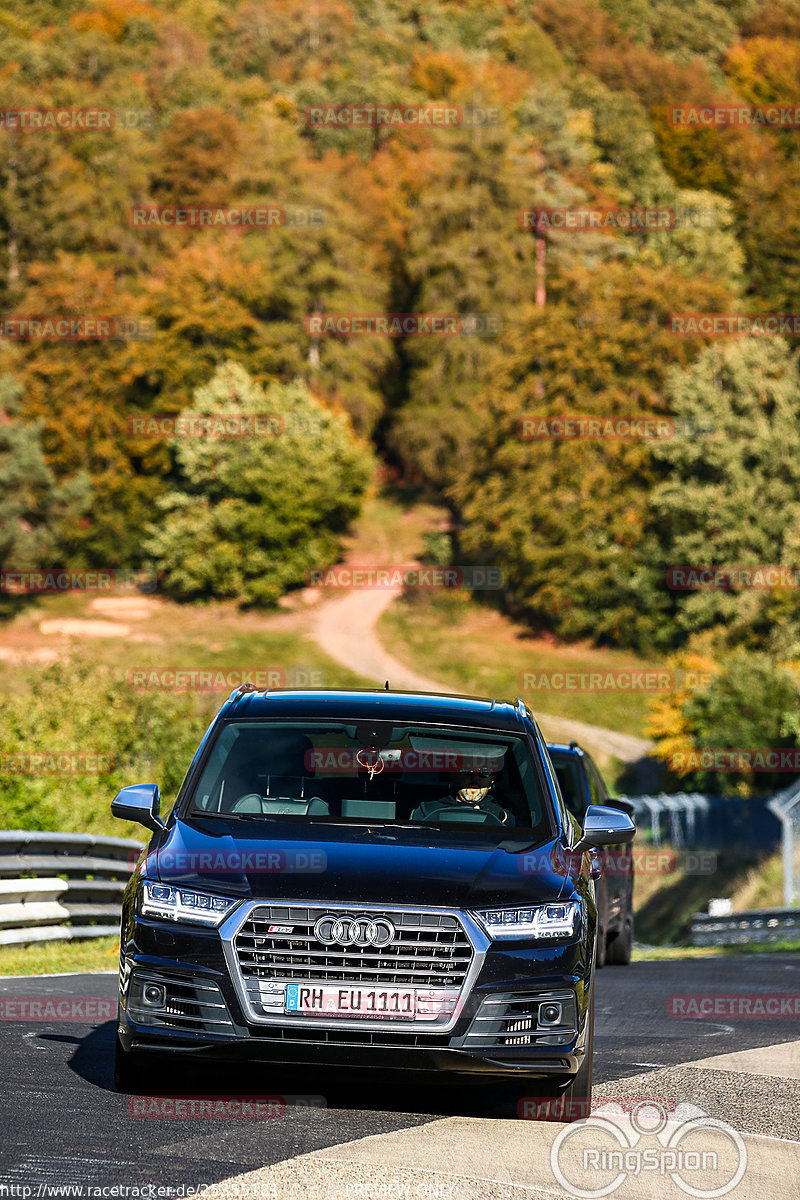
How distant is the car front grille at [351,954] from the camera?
666 centimetres

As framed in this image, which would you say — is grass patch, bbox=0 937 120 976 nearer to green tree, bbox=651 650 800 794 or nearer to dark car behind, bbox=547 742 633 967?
dark car behind, bbox=547 742 633 967

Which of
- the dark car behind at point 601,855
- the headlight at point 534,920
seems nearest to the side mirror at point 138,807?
the headlight at point 534,920

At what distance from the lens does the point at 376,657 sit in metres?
72.0

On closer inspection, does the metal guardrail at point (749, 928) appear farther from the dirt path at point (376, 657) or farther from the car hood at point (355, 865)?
the dirt path at point (376, 657)

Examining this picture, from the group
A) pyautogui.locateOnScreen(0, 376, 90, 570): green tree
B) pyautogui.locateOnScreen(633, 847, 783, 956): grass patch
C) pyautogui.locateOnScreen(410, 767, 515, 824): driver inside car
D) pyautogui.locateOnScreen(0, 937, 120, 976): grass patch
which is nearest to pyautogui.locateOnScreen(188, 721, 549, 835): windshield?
pyautogui.locateOnScreen(410, 767, 515, 824): driver inside car

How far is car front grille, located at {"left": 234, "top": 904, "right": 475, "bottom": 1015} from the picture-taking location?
6.66 meters

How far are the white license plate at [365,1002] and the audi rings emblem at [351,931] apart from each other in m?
0.17

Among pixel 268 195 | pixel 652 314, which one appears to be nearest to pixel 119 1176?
pixel 652 314

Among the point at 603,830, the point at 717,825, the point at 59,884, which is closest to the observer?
the point at 603,830

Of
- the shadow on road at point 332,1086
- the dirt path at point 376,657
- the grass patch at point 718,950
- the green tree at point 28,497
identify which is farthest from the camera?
the green tree at point 28,497

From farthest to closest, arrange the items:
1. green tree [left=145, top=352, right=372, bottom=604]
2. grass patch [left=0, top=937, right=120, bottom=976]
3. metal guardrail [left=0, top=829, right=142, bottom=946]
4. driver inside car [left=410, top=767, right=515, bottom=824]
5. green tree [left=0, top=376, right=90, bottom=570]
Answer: green tree [left=145, top=352, right=372, bottom=604] → green tree [left=0, top=376, right=90, bottom=570] → metal guardrail [left=0, top=829, right=142, bottom=946] → grass patch [left=0, top=937, right=120, bottom=976] → driver inside car [left=410, top=767, right=515, bottom=824]

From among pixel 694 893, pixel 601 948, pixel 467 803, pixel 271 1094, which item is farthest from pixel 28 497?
pixel 271 1094

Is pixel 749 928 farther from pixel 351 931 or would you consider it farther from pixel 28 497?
pixel 28 497

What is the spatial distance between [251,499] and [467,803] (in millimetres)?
72203
